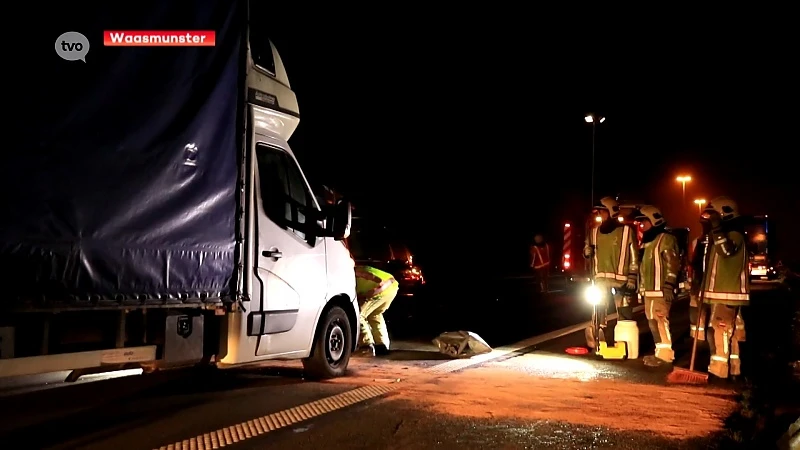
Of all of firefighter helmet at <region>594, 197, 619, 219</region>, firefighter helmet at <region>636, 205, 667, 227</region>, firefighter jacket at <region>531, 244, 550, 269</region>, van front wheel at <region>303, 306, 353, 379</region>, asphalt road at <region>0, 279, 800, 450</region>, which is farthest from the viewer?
firefighter jacket at <region>531, 244, 550, 269</region>

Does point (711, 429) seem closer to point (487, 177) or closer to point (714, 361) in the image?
point (714, 361)

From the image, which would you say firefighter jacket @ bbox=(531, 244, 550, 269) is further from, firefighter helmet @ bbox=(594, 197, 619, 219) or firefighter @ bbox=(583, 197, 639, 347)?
firefighter helmet @ bbox=(594, 197, 619, 219)

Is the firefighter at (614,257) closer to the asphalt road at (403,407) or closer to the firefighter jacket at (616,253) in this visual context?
the firefighter jacket at (616,253)

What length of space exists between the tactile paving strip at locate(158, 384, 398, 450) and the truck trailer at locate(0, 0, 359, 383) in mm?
582

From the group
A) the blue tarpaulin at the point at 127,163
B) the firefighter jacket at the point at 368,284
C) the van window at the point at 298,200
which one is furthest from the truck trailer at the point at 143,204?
the firefighter jacket at the point at 368,284

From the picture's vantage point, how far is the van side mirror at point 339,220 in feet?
24.3

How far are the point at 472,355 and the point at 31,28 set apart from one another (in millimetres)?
7059

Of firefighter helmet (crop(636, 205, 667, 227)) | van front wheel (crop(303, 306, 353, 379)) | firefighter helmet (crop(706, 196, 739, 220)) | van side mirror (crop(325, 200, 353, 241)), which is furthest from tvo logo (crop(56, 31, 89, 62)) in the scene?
firefighter helmet (crop(636, 205, 667, 227))

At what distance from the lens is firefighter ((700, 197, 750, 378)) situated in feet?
28.6

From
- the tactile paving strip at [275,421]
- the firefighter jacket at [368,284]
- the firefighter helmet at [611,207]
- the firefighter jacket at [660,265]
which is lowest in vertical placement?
the tactile paving strip at [275,421]

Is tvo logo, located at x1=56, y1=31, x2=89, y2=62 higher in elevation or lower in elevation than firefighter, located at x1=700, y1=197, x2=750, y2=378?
higher

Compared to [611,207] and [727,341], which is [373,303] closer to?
[611,207]

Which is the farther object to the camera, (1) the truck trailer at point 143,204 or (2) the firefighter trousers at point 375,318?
(2) the firefighter trousers at point 375,318

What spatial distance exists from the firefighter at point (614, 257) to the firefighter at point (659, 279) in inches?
7.5
